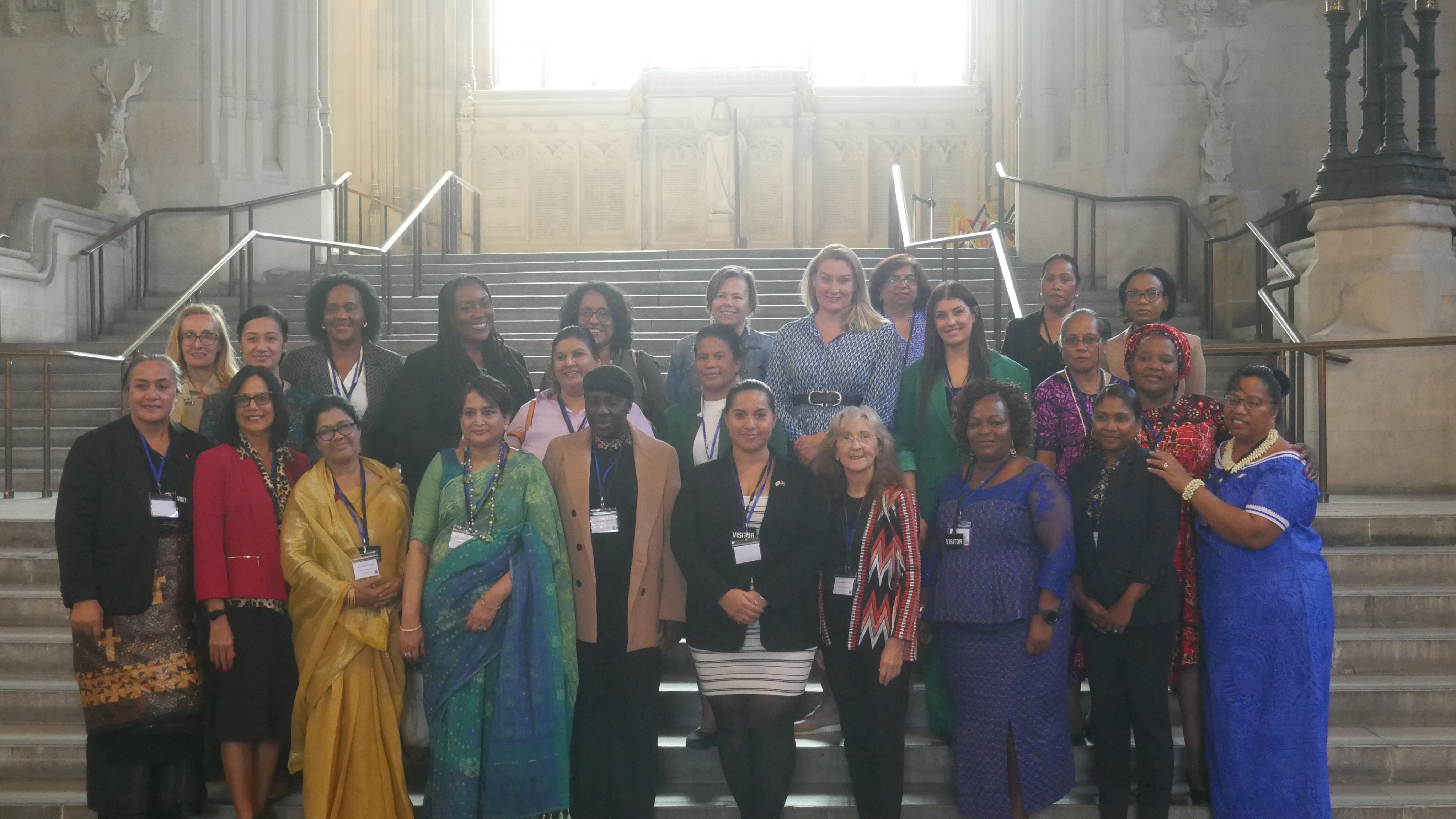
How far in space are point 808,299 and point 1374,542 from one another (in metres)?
3.11

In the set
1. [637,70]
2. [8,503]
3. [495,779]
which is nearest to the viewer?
[495,779]

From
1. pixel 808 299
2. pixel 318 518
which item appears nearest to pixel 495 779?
pixel 318 518

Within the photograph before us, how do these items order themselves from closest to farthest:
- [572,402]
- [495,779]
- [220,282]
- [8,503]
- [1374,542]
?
[495,779]
[572,402]
[1374,542]
[8,503]
[220,282]

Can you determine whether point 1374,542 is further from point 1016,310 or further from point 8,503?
point 8,503

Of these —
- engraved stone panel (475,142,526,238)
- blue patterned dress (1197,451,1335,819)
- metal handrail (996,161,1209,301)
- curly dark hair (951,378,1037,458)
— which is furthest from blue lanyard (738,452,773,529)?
engraved stone panel (475,142,526,238)

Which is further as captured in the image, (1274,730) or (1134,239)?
(1134,239)

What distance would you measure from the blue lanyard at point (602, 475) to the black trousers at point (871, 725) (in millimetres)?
927

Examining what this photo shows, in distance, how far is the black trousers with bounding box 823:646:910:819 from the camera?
4.21m

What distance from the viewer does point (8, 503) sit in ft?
23.3

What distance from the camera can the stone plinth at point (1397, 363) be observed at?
26.5 ft

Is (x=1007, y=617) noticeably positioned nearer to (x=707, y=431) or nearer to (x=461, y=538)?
(x=707, y=431)

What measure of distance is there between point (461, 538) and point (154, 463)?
1.13 metres

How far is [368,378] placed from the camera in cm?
514

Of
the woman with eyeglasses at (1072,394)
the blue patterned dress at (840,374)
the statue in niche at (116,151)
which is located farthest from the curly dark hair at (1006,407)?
the statue in niche at (116,151)
